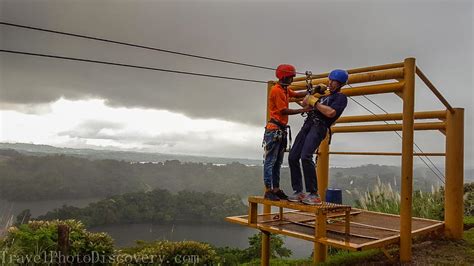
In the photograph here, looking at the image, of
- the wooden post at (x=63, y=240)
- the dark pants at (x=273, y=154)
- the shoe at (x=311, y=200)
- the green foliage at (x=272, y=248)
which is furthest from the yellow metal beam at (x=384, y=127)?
the wooden post at (x=63, y=240)

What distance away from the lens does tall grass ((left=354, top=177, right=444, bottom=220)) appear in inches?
389

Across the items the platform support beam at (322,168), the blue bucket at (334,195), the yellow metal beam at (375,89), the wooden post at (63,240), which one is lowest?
the wooden post at (63,240)

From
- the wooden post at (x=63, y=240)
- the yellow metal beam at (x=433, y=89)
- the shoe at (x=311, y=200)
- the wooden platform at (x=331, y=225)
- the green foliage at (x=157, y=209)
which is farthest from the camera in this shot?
the green foliage at (x=157, y=209)

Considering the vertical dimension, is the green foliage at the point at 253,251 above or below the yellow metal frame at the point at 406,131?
below

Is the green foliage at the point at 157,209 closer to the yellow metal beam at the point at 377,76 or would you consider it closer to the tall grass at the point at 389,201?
the tall grass at the point at 389,201

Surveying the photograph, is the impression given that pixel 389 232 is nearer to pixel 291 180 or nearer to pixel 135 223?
pixel 291 180

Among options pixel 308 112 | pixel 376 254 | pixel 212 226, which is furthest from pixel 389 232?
pixel 212 226

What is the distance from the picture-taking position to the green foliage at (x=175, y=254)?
6.49 metres

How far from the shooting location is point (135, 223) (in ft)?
49.9

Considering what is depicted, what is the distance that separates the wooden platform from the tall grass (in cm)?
355

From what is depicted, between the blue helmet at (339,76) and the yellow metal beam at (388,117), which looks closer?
the blue helmet at (339,76)

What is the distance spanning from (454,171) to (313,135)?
360cm

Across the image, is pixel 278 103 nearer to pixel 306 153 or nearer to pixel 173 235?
pixel 306 153

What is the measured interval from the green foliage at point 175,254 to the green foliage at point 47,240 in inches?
23.4
